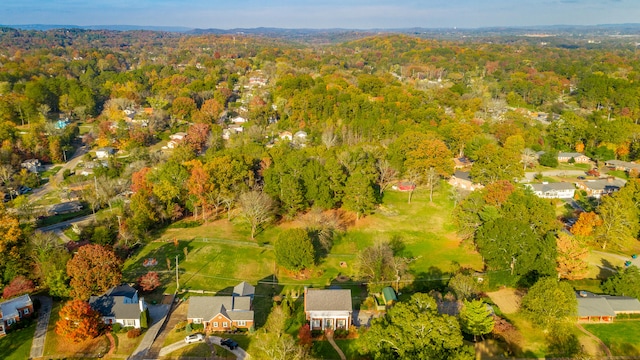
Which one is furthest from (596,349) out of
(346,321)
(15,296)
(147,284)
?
(15,296)

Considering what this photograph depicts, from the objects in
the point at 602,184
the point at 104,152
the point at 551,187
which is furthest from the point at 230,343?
the point at 104,152

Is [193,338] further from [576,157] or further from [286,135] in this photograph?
[576,157]

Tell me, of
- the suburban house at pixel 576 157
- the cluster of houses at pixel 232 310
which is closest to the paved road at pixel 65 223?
the cluster of houses at pixel 232 310

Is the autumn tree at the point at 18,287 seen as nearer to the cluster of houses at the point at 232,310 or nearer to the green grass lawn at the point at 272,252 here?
the cluster of houses at the point at 232,310

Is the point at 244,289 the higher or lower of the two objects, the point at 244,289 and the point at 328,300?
the lower

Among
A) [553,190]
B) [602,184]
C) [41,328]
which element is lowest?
[41,328]

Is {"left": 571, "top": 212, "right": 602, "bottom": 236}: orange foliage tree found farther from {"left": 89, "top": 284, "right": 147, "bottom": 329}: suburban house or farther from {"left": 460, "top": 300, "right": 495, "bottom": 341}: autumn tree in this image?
{"left": 89, "top": 284, "right": 147, "bottom": 329}: suburban house

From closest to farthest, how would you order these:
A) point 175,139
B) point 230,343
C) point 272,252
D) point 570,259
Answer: point 230,343, point 570,259, point 272,252, point 175,139
